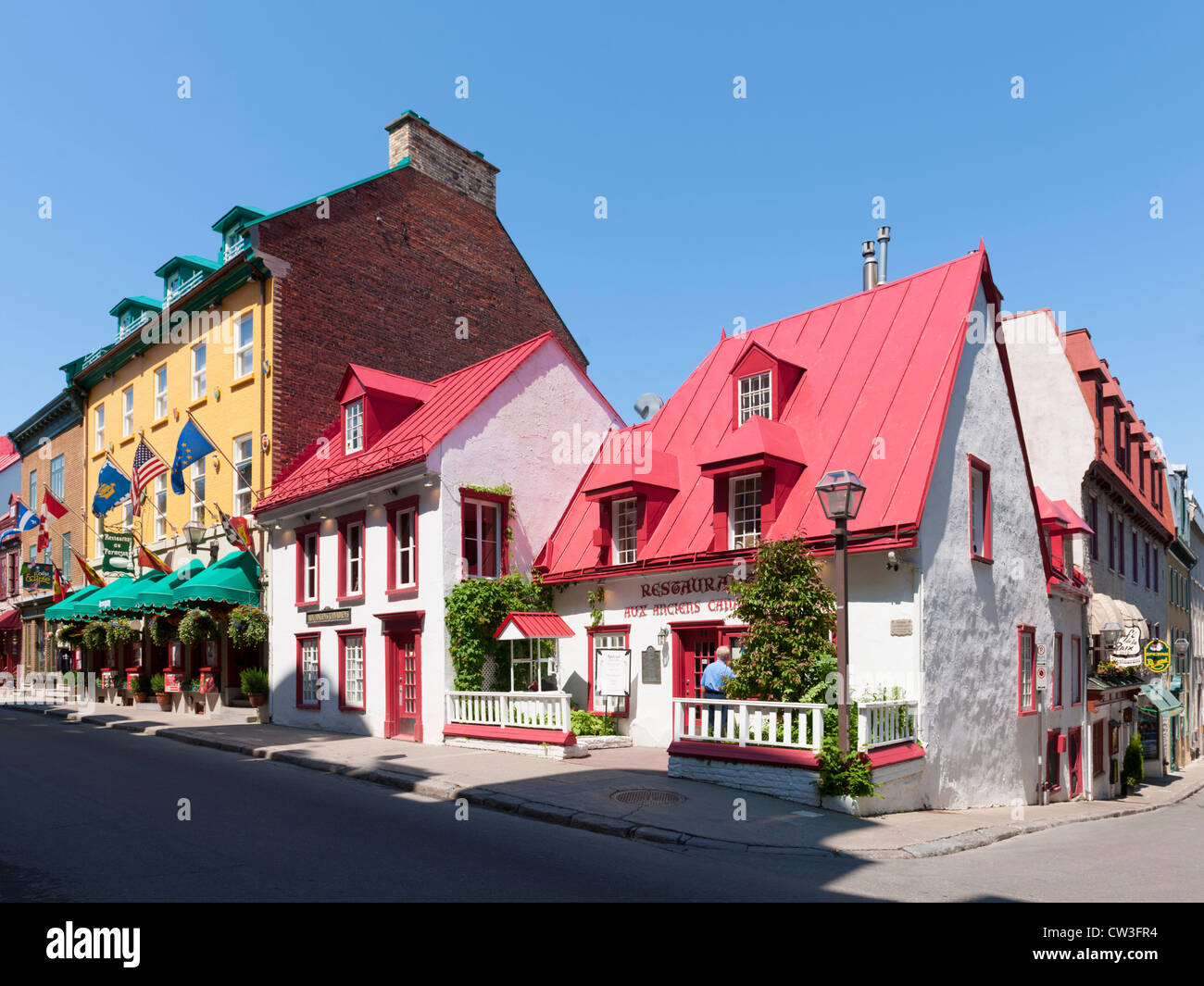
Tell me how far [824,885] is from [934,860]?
2392mm

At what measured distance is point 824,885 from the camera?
8766mm

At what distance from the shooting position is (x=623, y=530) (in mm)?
19844

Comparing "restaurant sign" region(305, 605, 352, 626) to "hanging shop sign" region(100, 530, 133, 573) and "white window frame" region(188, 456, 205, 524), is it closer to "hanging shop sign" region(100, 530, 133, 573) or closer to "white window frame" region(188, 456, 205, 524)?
"white window frame" region(188, 456, 205, 524)

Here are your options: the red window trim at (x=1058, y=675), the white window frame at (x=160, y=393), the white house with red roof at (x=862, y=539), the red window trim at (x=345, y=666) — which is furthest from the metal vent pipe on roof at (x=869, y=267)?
the white window frame at (x=160, y=393)

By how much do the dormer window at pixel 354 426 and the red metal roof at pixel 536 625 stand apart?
268 inches

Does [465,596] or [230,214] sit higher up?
[230,214]

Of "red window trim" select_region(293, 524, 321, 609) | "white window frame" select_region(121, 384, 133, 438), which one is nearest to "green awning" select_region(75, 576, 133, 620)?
"red window trim" select_region(293, 524, 321, 609)

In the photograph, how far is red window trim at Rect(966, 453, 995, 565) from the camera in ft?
57.1

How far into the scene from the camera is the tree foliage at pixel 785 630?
13.9 meters

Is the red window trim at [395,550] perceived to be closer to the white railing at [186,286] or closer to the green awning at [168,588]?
the green awning at [168,588]
